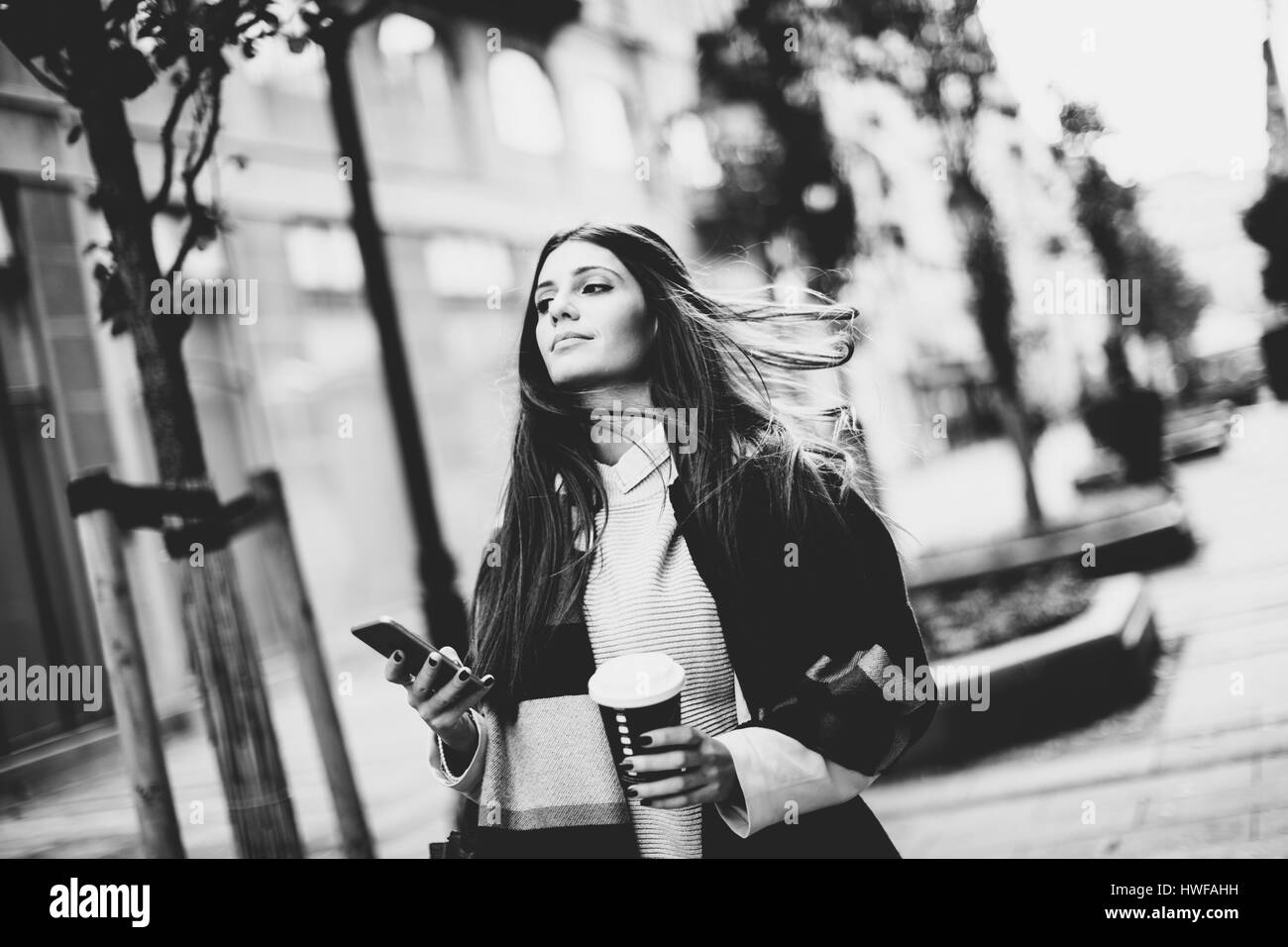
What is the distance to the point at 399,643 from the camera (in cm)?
167

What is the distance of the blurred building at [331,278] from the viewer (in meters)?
3.73

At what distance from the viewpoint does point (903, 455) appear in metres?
4.12

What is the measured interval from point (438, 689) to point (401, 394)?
71.3 inches

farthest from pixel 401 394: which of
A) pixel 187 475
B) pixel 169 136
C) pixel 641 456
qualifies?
pixel 641 456

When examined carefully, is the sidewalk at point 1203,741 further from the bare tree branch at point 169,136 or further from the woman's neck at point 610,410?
the bare tree branch at point 169,136

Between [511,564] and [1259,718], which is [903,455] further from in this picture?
[511,564]

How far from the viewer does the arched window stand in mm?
3785

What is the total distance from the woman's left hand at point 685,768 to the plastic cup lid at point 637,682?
7cm

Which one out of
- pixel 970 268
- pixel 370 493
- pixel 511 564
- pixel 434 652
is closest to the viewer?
pixel 434 652

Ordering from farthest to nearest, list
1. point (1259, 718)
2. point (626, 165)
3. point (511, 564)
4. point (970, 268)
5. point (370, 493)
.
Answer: point (370, 493) → point (970, 268) → point (626, 165) → point (1259, 718) → point (511, 564)
